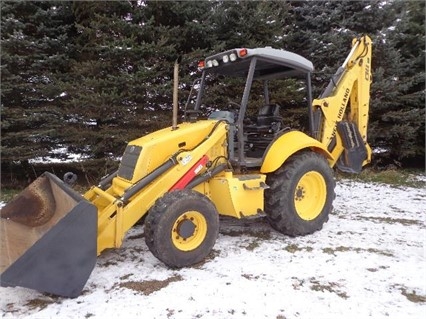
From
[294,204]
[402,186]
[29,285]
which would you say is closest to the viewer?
[29,285]

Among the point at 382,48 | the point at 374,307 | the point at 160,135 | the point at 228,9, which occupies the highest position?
the point at 228,9

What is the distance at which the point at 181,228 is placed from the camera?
11.5ft

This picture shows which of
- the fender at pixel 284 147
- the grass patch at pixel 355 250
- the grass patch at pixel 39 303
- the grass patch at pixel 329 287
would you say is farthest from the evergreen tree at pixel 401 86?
the grass patch at pixel 39 303

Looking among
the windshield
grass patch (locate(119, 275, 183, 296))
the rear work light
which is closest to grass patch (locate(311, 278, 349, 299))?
grass patch (locate(119, 275, 183, 296))

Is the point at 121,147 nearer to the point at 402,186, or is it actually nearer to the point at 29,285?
the point at 29,285

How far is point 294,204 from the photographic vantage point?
14.5 ft

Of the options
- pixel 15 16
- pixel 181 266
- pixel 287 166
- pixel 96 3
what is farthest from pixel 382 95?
pixel 15 16

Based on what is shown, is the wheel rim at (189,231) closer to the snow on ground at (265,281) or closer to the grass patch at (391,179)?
the snow on ground at (265,281)

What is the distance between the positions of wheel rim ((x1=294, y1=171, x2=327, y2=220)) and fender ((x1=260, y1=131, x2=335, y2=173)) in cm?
40

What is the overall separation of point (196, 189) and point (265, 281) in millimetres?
1326

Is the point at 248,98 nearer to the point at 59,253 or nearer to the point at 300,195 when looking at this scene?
the point at 300,195

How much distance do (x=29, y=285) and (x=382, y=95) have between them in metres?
9.03

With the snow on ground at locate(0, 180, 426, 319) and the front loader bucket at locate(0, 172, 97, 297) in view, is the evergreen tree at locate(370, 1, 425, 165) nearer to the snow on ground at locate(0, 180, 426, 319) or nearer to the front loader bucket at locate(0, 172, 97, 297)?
the snow on ground at locate(0, 180, 426, 319)

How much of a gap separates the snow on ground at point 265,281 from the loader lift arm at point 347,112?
1.20m
